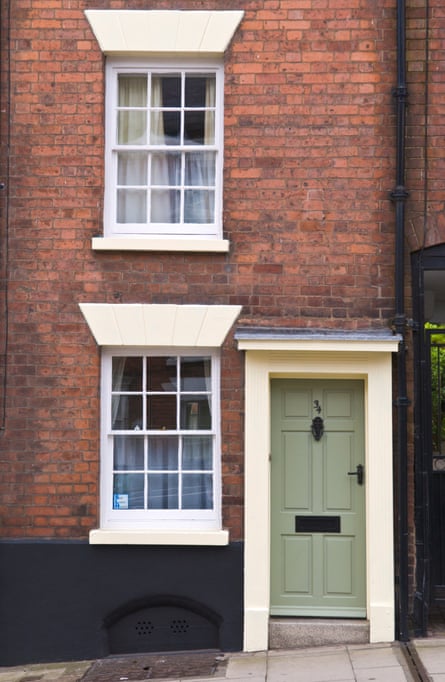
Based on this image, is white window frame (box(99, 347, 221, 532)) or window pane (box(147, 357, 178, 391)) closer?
white window frame (box(99, 347, 221, 532))

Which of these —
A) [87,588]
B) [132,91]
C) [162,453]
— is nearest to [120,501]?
[162,453]

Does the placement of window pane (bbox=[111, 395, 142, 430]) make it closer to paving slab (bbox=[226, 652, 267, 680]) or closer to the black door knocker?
the black door knocker

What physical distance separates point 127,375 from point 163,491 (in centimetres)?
113

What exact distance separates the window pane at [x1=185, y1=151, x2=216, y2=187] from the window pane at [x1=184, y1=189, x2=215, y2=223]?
84 mm

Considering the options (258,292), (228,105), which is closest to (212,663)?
(258,292)

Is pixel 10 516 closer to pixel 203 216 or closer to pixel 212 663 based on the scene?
pixel 212 663

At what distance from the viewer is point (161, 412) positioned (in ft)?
25.8

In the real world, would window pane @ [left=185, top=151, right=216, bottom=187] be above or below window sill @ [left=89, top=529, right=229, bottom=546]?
above

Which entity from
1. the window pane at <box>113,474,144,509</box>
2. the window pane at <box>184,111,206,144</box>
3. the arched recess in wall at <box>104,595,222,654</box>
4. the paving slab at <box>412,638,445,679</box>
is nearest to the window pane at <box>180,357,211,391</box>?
the window pane at <box>113,474,144,509</box>

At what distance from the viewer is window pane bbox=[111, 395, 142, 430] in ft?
25.7

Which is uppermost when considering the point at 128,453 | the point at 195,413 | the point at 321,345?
the point at 321,345

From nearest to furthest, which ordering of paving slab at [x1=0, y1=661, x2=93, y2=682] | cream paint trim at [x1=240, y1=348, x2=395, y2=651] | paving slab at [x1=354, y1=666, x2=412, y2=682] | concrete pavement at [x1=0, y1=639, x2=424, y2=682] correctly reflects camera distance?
paving slab at [x1=354, y1=666, x2=412, y2=682] < concrete pavement at [x1=0, y1=639, x2=424, y2=682] < paving slab at [x1=0, y1=661, x2=93, y2=682] < cream paint trim at [x1=240, y1=348, x2=395, y2=651]

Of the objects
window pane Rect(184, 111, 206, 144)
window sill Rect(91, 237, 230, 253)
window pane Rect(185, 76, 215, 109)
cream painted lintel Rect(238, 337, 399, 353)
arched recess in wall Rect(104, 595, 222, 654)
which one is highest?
window pane Rect(185, 76, 215, 109)

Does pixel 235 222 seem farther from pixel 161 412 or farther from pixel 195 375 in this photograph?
pixel 161 412
